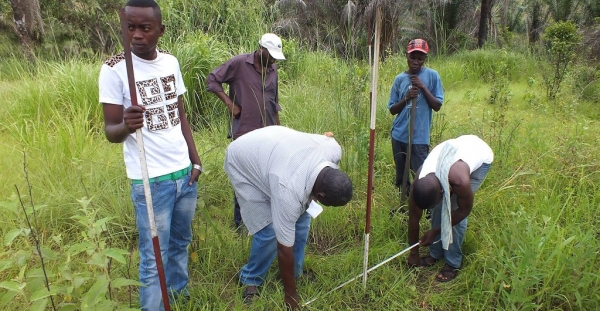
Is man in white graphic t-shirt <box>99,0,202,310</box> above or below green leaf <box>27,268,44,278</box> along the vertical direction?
above

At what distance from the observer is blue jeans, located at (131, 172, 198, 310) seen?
1.65 meters

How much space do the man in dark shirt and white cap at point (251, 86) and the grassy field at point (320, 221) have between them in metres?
0.48

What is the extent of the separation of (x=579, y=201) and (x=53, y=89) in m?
5.00

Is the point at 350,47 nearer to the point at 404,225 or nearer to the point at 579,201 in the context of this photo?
the point at 404,225

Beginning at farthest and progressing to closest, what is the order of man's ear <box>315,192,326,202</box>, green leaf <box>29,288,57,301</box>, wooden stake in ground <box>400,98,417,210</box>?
wooden stake in ground <box>400,98,417,210</box>
man's ear <box>315,192,326,202</box>
green leaf <box>29,288,57,301</box>

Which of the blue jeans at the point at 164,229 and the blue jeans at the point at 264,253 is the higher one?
the blue jeans at the point at 164,229

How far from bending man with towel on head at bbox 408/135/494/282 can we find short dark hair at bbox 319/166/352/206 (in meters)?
0.54

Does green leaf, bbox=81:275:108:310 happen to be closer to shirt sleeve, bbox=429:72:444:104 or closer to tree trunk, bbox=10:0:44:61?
shirt sleeve, bbox=429:72:444:104

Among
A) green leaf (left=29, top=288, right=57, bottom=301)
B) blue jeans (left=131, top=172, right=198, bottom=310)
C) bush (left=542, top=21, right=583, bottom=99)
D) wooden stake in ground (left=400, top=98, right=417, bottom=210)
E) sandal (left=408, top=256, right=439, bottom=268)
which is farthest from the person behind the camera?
bush (left=542, top=21, right=583, bottom=99)

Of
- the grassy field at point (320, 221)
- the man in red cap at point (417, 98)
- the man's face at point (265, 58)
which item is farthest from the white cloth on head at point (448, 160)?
the man's face at point (265, 58)

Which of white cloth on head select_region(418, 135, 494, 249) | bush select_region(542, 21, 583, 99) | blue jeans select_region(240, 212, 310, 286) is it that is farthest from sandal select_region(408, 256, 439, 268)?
bush select_region(542, 21, 583, 99)

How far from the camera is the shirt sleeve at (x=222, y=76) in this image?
2.92 m

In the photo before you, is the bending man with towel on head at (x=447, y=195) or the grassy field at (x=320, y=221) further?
the bending man with towel on head at (x=447, y=195)

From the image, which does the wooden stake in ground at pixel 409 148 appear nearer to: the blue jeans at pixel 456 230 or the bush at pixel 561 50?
the blue jeans at pixel 456 230
